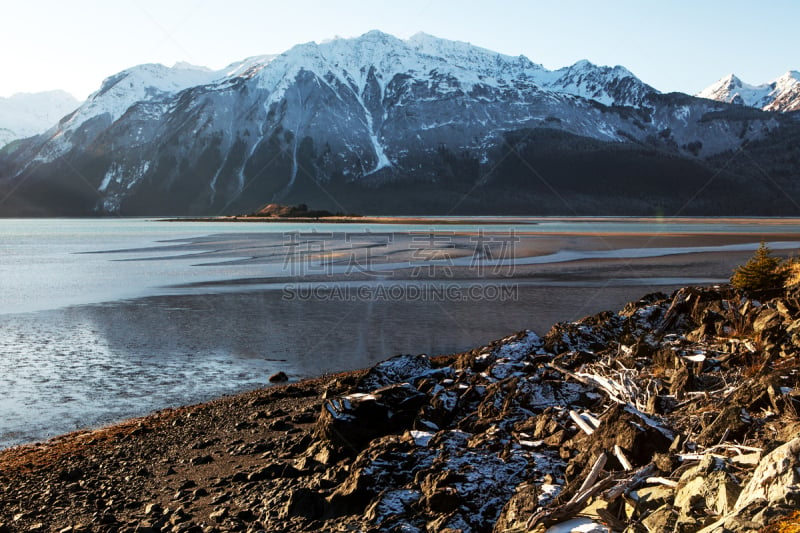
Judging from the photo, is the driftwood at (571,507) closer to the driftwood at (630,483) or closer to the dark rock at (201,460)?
the driftwood at (630,483)

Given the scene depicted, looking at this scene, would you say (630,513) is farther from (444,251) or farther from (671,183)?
(671,183)

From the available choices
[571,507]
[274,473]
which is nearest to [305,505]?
[274,473]

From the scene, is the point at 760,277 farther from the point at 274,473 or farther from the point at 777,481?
the point at 274,473

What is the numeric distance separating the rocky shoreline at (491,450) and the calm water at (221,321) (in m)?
1.92

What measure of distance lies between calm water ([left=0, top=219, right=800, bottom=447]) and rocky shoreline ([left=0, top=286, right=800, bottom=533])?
1920 mm

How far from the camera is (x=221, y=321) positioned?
16047 millimetres

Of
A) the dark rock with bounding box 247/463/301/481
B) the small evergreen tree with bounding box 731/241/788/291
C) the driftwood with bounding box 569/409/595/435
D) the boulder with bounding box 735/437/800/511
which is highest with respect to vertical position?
the small evergreen tree with bounding box 731/241/788/291

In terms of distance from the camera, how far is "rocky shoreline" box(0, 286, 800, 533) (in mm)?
4172

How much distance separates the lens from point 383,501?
5.19 meters

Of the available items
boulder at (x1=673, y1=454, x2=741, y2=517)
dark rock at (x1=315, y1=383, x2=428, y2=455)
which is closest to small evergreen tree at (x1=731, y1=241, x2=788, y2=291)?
dark rock at (x1=315, y1=383, x2=428, y2=455)

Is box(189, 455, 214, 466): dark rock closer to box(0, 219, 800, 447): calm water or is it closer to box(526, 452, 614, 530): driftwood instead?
box(0, 219, 800, 447): calm water

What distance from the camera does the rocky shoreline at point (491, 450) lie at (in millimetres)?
4172

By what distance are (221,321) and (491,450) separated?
11640 mm

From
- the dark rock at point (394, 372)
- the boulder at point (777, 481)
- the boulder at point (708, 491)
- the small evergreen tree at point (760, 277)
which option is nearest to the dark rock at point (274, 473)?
the dark rock at point (394, 372)
